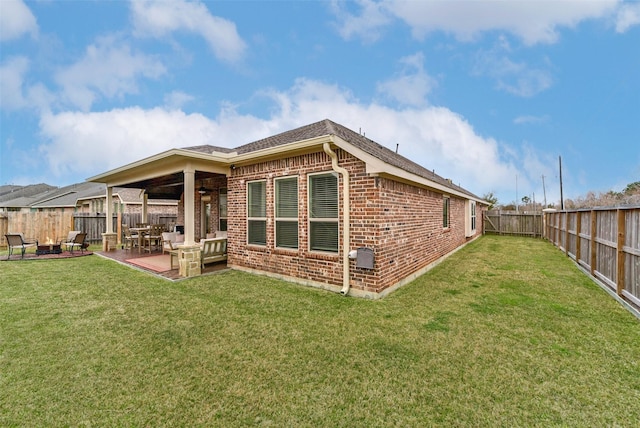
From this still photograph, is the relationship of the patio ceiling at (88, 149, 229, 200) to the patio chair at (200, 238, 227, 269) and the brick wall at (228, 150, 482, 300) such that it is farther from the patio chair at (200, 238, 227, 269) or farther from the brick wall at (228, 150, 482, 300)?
the patio chair at (200, 238, 227, 269)

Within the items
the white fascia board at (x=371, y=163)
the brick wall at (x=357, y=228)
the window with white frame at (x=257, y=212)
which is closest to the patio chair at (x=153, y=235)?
the brick wall at (x=357, y=228)

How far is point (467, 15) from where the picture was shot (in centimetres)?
1026

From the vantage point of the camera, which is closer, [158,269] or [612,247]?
[612,247]

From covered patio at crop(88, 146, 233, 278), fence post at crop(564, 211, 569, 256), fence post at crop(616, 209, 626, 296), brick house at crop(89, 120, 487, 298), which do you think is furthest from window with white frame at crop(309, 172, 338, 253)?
fence post at crop(564, 211, 569, 256)

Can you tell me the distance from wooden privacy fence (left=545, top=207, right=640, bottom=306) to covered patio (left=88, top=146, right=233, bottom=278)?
857 centimetres

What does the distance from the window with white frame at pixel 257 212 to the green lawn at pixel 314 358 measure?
1.79 meters

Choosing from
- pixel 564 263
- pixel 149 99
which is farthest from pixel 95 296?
pixel 149 99

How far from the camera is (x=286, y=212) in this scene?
6652 millimetres

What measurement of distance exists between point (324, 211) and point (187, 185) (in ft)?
11.8

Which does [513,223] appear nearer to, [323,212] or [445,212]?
[445,212]

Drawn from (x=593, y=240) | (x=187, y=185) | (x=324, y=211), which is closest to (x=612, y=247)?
(x=593, y=240)

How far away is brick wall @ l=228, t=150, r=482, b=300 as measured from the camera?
17.7 feet

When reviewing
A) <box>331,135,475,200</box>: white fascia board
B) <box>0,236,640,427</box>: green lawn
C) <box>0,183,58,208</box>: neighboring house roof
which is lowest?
<box>0,236,640,427</box>: green lawn

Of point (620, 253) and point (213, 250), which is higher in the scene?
point (620, 253)
